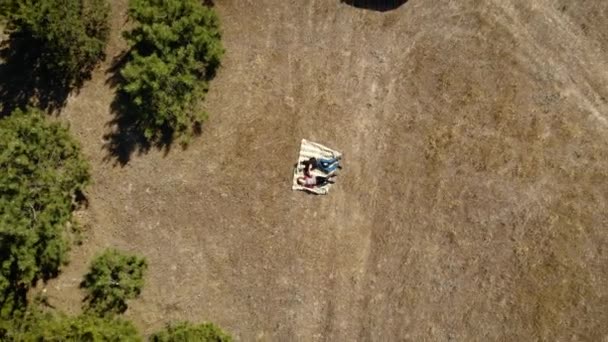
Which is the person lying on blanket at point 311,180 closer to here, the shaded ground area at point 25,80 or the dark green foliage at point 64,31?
the dark green foliage at point 64,31

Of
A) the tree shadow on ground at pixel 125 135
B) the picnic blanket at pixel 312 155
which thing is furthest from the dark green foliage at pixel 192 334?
the tree shadow on ground at pixel 125 135

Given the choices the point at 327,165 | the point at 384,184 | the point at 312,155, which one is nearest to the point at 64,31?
the point at 312,155

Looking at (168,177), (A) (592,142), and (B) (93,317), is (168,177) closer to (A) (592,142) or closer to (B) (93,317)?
(B) (93,317)

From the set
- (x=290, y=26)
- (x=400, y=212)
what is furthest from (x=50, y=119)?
(x=400, y=212)

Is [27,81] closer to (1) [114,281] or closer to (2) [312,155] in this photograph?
(1) [114,281]

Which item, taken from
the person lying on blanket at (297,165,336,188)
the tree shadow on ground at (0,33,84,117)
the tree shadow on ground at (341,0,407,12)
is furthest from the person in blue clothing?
the tree shadow on ground at (0,33,84,117)

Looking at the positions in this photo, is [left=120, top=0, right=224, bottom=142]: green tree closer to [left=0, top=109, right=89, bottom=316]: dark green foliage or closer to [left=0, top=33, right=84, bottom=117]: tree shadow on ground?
[left=0, top=109, right=89, bottom=316]: dark green foliage
